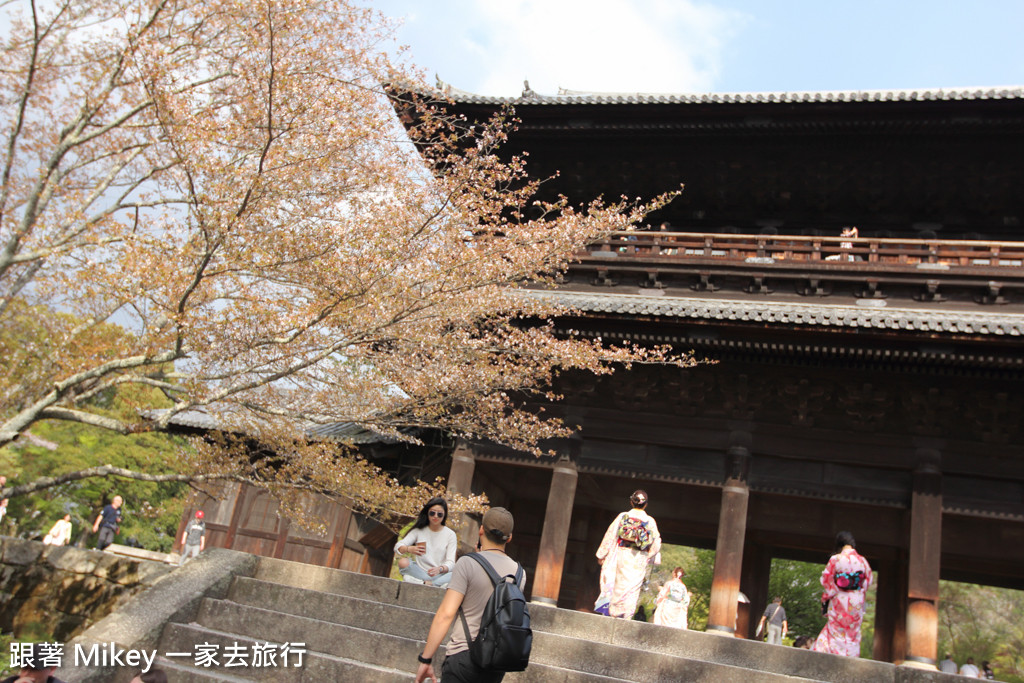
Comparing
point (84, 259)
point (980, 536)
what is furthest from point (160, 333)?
point (980, 536)

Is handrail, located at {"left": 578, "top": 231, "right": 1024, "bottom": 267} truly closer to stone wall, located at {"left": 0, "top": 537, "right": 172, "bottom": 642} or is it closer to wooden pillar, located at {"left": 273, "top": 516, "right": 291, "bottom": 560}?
stone wall, located at {"left": 0, "top": 537, "right": 172, "bottom": 642}

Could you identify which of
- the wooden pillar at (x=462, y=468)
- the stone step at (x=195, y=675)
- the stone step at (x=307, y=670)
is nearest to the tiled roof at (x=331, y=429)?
the wooden pillar at (x=462, y=468)

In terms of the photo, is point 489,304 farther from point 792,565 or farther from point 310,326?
point 792,565

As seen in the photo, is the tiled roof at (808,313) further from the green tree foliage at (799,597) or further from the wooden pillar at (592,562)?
the green tree foliage at (799,597)

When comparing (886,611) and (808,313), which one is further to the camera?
(886,611)

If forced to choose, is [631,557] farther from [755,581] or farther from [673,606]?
[755,581]

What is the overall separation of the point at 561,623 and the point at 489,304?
376 centimetres

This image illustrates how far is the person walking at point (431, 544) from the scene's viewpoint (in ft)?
22.6

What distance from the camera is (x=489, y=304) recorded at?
8.98 m

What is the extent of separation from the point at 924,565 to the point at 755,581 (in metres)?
4.33

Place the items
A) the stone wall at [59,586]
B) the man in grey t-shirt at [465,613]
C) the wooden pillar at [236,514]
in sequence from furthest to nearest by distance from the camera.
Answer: the wooden pillar at [236,514] → the stone wall at [59,586] → the man in grey t-shirt at [465,613]

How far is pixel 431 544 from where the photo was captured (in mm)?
7039

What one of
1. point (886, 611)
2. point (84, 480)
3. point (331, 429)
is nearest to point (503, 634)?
point (331, 429)

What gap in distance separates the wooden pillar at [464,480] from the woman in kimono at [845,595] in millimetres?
5431
